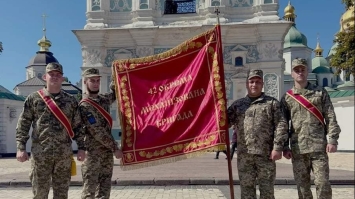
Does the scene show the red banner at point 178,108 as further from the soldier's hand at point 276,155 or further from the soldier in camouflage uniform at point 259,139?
the soldier's hand at point 276,155

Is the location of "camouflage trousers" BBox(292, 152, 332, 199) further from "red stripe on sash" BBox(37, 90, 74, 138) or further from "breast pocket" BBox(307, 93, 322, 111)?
"red stripe on sash" BBox(37, 90, 74, 138)

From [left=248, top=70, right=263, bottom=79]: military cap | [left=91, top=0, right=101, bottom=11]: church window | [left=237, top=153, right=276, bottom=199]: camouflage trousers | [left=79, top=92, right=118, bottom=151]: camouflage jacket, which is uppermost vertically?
[left=91, top=0, right=101, bottom=11]: church window

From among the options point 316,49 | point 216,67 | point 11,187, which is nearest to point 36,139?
point 216,67

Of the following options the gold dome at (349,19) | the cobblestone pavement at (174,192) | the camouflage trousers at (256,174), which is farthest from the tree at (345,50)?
the camouflage trousers at (256,174)

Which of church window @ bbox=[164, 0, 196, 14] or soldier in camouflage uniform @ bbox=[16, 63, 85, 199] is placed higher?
church window @ bbox=[164, 0, 196, 14]

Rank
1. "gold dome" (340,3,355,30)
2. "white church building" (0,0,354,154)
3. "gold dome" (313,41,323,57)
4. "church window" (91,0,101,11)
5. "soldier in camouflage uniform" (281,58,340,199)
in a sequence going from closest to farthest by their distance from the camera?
"soldier in camouflage uniform" (281,58,340,199) < "gold dome" (340,3,355,30) < "white church building" (0,0,354,154) < "church window" (91,0,101,11) < "gold dome" (313,41,323,57)

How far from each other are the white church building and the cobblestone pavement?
50.7 ft

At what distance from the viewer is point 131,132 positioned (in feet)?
16.7

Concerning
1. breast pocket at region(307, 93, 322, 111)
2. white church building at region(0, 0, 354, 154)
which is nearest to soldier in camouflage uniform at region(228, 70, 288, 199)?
breast pocket at region(307, 93, 322, 111)

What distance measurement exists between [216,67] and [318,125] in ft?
4.44

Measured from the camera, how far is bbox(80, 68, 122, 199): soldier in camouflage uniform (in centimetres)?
482

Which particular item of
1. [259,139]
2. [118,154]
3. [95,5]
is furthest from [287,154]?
[95,5]

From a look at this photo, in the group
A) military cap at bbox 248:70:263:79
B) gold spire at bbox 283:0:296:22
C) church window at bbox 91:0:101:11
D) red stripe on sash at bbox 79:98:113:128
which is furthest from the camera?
gold spire at bbox 283:0:296:22

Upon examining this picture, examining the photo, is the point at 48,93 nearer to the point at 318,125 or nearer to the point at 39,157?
the point at 39,157
